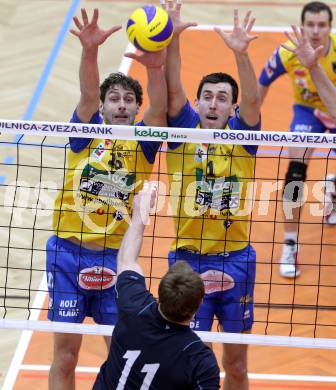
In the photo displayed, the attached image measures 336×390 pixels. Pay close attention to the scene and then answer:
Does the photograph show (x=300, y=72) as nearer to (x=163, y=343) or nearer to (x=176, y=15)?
(x=176, y=15)

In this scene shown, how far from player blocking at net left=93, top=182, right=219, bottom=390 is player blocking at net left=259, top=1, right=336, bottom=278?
4.03 metres

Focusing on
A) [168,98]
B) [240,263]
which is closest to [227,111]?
[168,98]

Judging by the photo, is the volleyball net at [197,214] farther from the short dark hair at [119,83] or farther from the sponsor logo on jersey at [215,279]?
the short dark hair at [119,83]

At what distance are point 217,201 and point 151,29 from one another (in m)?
1.22

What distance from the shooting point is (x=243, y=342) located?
21.2 feet

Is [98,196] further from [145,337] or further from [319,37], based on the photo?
[319,37]

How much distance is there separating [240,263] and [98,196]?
1.06 metres

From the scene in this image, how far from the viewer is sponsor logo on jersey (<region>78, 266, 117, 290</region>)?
6.67 meters

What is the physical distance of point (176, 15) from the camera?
6812 mm

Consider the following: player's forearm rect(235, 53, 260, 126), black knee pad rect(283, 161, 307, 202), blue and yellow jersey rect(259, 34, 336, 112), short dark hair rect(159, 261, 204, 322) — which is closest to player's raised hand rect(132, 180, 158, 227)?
short dark hair rect(159, 261, 204, 322)

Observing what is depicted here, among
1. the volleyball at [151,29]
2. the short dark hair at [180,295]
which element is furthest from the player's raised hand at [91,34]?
the short dark hair at [180,295]

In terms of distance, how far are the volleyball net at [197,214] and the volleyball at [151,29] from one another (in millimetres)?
595

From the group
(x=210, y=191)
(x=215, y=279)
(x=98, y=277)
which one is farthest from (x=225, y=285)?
(x=98, y=277)

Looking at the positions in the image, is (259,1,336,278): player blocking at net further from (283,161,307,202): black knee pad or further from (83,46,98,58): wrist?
(83,46,98,58): wrist
